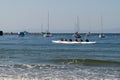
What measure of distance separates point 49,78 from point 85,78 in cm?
216

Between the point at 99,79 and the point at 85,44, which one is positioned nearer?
the point at 99,79

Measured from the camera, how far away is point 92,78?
21625mm

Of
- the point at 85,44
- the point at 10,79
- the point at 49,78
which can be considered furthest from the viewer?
the point at 85,44

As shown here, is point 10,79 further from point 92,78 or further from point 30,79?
point 92,78

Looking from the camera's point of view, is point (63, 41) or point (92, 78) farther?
point (63, 41)

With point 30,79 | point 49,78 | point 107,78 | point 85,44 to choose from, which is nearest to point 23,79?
point 30,79

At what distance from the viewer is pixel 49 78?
2094 cm

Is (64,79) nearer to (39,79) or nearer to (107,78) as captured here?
(39,79)

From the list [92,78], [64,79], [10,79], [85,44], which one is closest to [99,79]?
[92,78]

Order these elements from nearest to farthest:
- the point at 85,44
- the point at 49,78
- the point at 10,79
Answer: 1. the point at 10,79
2. the point at 49,78
3. the point at 85,44

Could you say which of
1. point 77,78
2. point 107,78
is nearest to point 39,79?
point 77,78

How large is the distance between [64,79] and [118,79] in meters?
3.19

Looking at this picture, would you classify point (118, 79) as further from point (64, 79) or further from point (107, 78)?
point (64, 79)

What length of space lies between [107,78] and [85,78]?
1.29m
